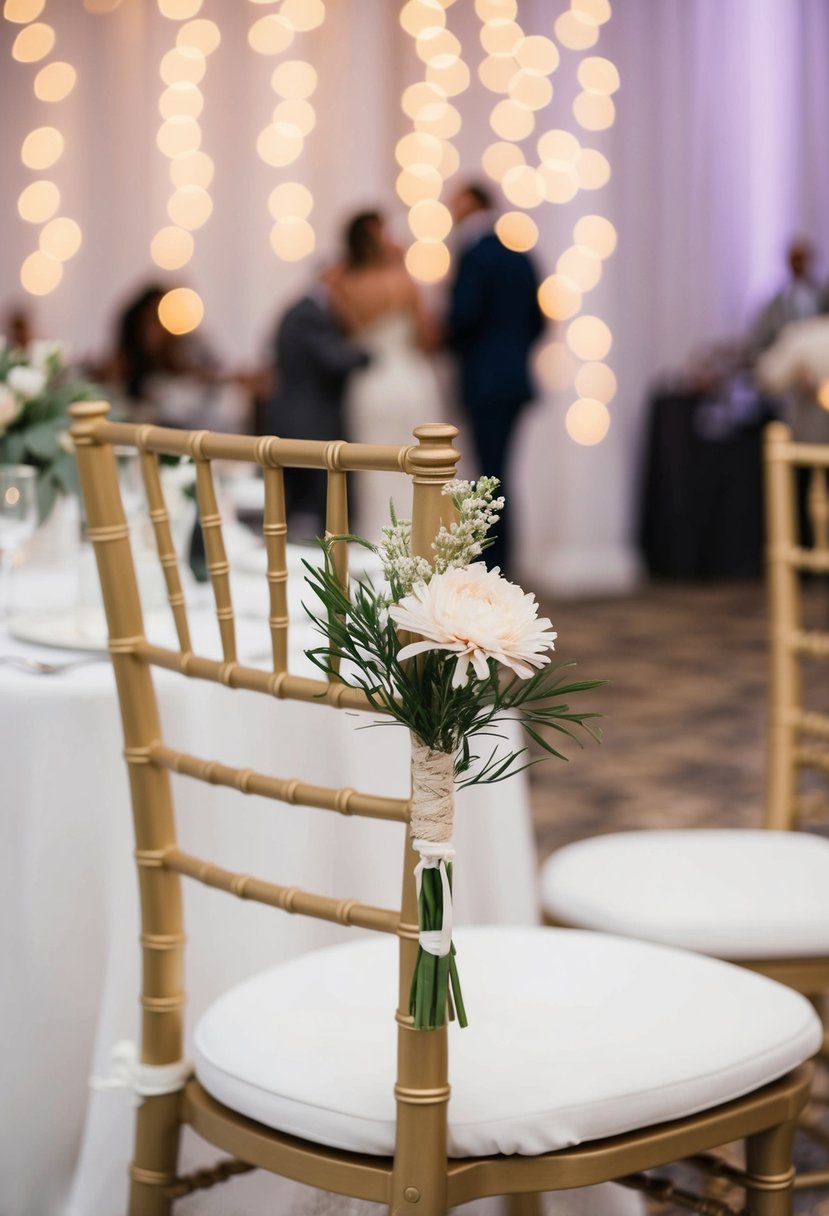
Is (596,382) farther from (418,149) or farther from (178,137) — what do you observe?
(178,137)

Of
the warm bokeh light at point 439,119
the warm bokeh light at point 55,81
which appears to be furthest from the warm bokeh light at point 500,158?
the warm bokeh light at point 55,81

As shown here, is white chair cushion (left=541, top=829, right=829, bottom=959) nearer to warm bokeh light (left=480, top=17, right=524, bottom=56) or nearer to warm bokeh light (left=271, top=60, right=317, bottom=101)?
warm bokeh light (left=271, top=60, right=317, bottom=101)

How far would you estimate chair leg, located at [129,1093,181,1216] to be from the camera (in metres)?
1.26

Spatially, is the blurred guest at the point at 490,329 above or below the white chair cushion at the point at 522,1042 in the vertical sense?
above

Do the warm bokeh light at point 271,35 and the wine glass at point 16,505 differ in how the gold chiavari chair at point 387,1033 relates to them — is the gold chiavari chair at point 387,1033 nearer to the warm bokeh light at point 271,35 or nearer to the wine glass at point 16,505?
the wine glass at point 16,505

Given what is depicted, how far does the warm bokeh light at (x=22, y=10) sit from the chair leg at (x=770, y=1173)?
5524 millimetres

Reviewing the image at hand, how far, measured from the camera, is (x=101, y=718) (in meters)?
1.51

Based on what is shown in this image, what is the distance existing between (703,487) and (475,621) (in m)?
5.69

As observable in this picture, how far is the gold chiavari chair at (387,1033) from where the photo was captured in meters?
1.07

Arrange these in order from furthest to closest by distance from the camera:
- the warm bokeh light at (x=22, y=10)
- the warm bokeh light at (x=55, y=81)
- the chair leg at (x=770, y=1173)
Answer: the warm bokeh light at (x=55, y=81) < the warm bokeh light at (x=22, y=10) < the chair leg at (x=770, y=1173)

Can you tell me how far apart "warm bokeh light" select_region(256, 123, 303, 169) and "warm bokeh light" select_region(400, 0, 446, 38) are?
68 cm

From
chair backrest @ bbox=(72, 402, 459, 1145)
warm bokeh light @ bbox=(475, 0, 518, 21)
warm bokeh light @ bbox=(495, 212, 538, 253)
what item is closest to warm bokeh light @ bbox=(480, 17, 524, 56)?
warm bokeh light @ bbox=(475, 0, 518, 21)

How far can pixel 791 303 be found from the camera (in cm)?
653

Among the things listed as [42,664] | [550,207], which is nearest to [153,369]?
[550,207]
